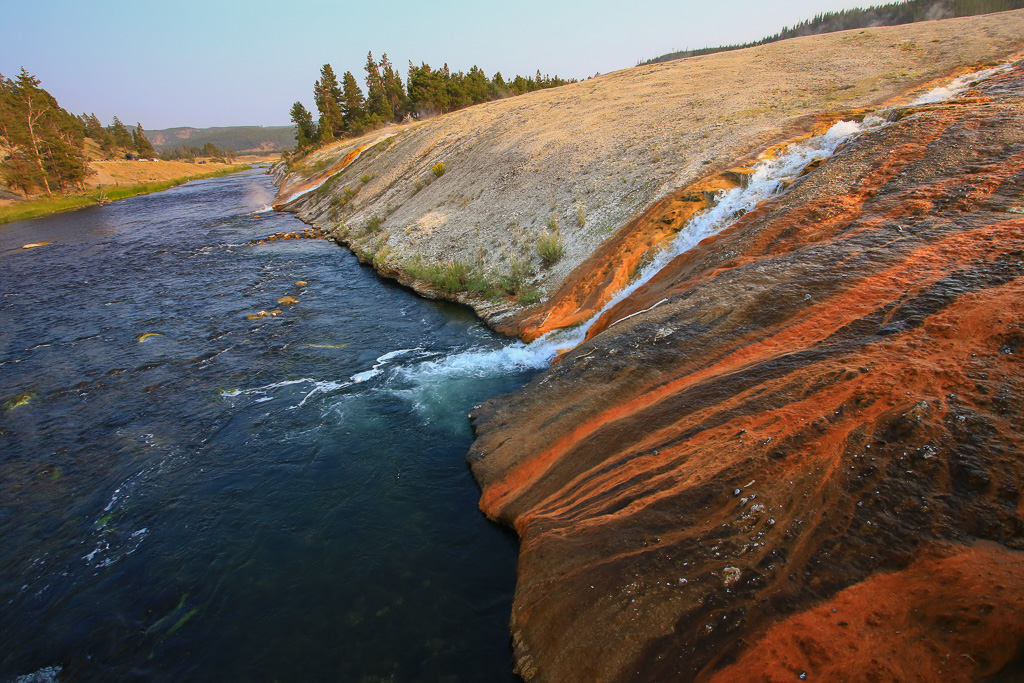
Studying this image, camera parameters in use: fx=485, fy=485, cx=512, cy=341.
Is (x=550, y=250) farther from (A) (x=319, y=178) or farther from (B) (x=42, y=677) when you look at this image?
(A) (x=319, y=178)

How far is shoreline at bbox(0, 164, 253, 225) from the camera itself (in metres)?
43.0

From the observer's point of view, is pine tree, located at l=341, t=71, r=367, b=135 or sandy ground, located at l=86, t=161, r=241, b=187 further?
pine tree, located at l=341, t=71, r=367, b=135

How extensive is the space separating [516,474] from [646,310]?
14.0 ft

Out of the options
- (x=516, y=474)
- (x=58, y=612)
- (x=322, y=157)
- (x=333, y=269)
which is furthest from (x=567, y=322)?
(x=322, y=157)

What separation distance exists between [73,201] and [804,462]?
2567 inches

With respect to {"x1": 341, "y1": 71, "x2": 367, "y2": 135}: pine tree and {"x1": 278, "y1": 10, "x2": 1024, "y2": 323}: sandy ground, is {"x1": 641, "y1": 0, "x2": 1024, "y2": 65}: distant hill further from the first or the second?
{"x1": 341, "y1": 71, "x2": 367, "y2": 135}: pine tree

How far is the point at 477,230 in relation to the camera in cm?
1930

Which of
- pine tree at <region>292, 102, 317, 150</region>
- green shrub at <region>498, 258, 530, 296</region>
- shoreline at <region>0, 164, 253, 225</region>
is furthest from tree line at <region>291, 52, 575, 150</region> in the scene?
green shrub at <region>498, 258, 530, 296</region>

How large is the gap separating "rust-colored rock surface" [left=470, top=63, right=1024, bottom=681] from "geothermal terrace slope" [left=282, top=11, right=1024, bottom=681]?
0.07 ft

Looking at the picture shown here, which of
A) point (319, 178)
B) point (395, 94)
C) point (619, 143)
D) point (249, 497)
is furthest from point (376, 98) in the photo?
point (249, 497)

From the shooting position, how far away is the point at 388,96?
75.3 meters

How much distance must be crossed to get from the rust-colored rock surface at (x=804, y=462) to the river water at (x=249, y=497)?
3.82 feet

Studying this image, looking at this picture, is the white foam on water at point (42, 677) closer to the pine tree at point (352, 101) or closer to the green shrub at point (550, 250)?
the green shrub at point (550, 250)

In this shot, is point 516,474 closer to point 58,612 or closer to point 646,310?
point 646,310
